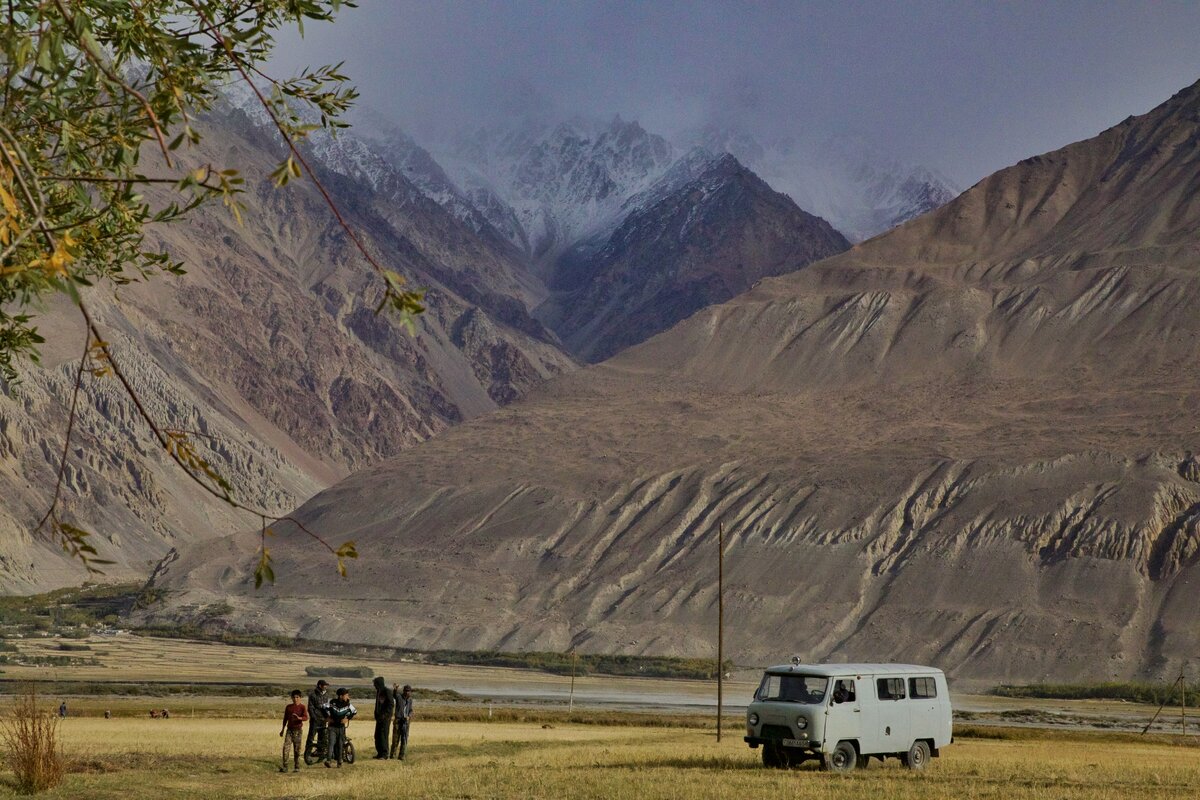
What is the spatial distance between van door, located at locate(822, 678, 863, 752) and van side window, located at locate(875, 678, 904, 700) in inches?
29.5

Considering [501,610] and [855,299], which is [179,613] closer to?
[501,610]

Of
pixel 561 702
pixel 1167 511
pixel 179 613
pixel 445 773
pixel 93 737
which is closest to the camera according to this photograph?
pixel 445 773

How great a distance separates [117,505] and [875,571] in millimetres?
107134

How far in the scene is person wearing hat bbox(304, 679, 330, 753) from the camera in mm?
27312

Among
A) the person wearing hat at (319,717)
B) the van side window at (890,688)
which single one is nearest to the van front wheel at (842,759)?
the van side window at (890,688)

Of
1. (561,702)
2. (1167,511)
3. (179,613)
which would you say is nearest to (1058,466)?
(1167,511)

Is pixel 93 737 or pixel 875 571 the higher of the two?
pixel 875 571

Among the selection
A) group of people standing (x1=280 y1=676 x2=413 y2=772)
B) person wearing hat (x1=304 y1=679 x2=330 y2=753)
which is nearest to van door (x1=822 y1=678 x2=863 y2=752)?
group of people standing (x1=280 y1=676 x2=413 y2=772)

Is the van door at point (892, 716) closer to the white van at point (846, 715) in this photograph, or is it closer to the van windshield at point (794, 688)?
the white van at point (846, 715)

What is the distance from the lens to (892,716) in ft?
93.1

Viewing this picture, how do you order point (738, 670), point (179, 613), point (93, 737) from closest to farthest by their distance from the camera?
point (93, 737) → point (738, 670) → point (179, 613)

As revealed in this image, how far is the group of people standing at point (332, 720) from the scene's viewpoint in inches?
1054

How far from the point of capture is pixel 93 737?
130ft

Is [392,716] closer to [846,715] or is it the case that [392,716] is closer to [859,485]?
[846,715]
